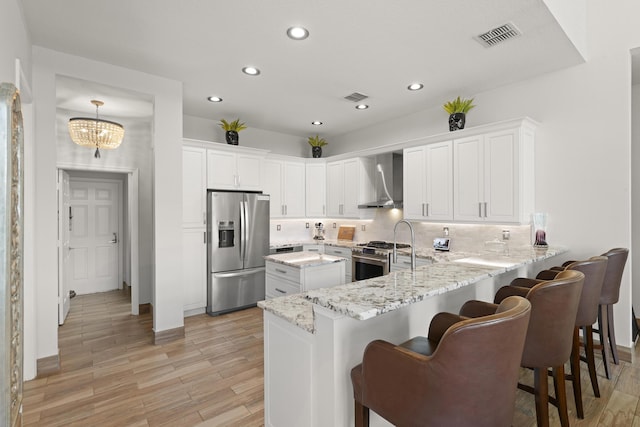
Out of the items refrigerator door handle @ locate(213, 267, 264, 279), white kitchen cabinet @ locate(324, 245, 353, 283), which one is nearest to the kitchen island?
refrigerator door handle @ locate(213, 267, 264, 279)

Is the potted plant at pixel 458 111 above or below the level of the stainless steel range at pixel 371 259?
above

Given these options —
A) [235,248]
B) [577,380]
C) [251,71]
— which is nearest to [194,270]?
[235,248]

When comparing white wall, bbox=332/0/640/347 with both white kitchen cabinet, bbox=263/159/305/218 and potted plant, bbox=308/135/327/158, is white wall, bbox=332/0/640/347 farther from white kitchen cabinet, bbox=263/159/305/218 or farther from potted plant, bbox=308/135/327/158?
white kitchen cabinet, bbox=263/159/305/218

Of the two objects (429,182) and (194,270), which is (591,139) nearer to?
(429,182)

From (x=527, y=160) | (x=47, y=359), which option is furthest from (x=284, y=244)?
(x=527, y=160)

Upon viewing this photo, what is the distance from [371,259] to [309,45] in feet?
9.21

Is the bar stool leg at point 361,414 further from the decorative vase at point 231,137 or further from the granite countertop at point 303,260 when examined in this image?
the decorative vase at point 231,137

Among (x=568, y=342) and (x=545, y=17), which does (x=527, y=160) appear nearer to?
(x=545, y=17)

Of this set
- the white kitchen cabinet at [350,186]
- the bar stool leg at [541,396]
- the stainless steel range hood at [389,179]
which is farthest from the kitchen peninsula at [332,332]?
the white kitchen cabinet at [350,186]

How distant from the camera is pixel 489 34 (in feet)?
8.78

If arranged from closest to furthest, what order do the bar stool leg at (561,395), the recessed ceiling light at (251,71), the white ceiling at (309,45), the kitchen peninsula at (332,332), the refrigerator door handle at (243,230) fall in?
the kitchen peninsula at (332,332)
the bar stool leg at (561,395)
the white ceiling at (309,45)
the recessed ceiling light at (251,71)
the refrigerator door handle at (243,230)

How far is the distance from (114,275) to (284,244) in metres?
3.41

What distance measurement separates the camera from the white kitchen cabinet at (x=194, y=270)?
434 cm

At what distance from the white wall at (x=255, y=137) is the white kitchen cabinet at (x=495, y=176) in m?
3.18
